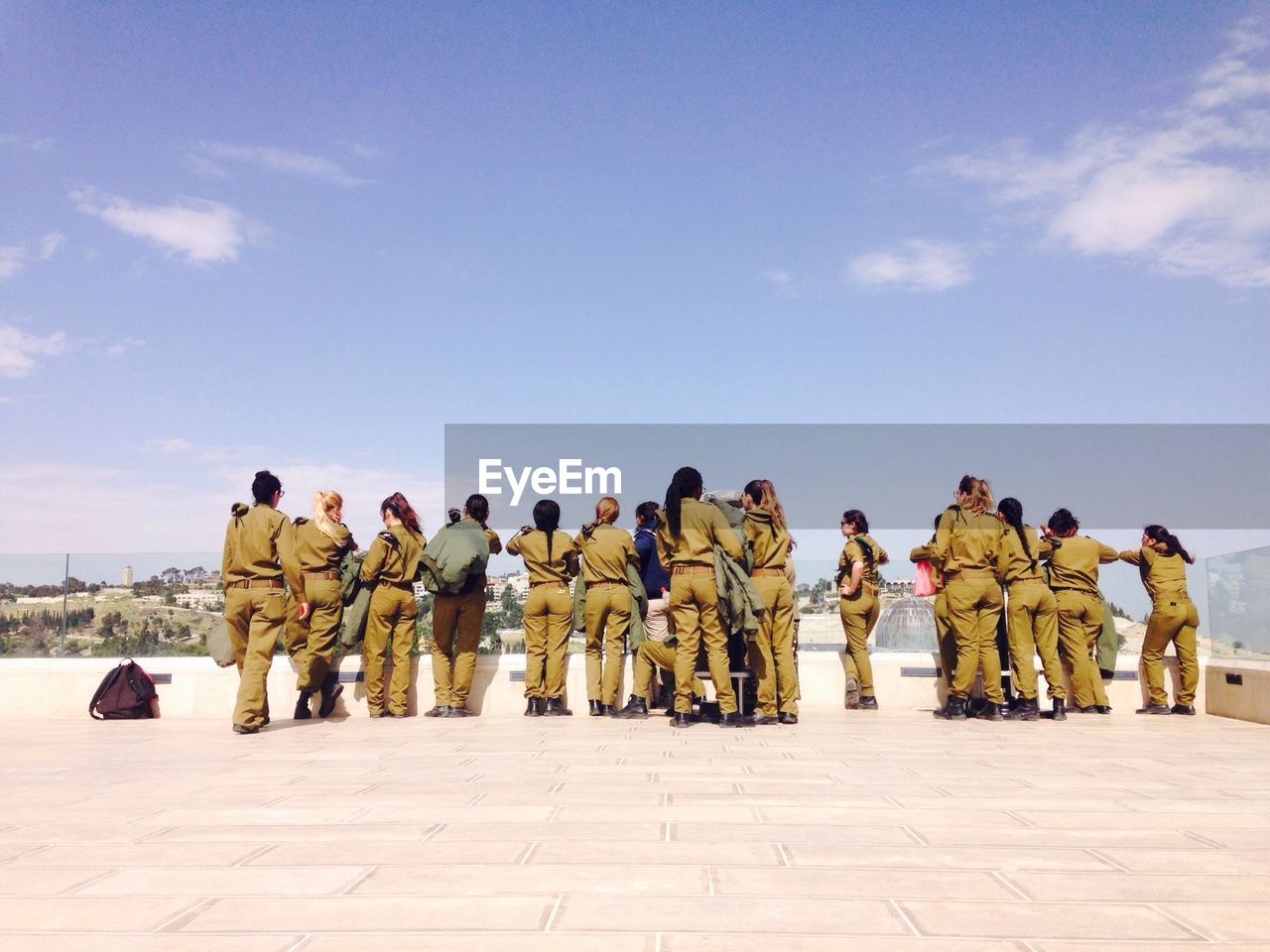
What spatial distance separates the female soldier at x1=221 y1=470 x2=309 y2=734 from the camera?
870cm

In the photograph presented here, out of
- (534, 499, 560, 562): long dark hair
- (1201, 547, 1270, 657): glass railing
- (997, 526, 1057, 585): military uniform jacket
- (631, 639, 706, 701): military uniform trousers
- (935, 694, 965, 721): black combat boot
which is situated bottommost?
(935, 694, 965, 721): black combat boot

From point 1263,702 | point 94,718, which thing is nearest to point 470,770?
point 94,718

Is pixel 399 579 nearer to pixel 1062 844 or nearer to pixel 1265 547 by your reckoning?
pixel 1062 844

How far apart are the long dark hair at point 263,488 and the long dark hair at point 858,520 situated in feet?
18.3

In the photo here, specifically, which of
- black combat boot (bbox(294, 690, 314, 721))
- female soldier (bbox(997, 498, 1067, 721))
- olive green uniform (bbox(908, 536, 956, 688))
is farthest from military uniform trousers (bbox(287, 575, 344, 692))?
female soldier (bbox(997, 498, 1067, 721))

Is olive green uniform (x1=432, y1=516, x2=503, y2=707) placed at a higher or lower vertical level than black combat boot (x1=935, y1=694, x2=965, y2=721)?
higher

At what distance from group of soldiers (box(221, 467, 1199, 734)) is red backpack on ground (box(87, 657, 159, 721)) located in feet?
5.44

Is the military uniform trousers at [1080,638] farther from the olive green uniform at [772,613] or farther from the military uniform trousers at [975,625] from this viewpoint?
the olive green uniform at [772,613]

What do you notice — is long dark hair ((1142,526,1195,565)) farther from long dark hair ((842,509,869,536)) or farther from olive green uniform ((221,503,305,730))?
olive green uniform ((221,503,305,730))

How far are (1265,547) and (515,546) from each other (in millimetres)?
7371

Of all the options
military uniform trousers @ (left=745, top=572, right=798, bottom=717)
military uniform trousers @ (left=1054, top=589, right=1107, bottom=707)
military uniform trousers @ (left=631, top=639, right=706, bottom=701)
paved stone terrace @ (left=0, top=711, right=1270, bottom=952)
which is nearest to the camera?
paved stone terrace @ (left=0, top=711, right=1270, bottom=952)

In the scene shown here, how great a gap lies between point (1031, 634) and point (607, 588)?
4.13m

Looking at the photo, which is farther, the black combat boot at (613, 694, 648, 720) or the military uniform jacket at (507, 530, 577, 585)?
the military uniform jacket at (507, 530, 577, 585)

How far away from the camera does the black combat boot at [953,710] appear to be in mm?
9742
